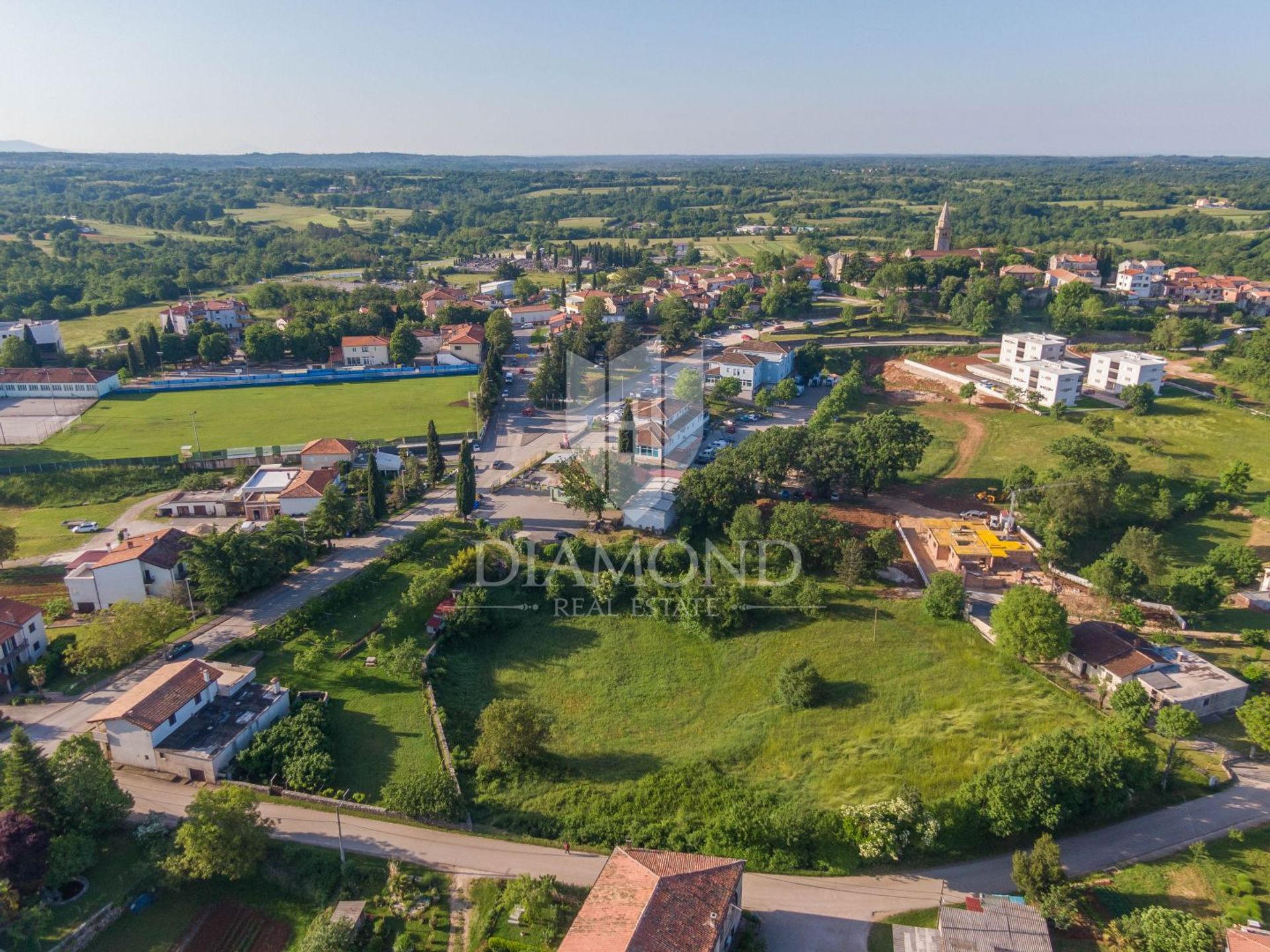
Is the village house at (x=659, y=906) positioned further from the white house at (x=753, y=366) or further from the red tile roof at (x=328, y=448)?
the white house at (x=753, y=366)

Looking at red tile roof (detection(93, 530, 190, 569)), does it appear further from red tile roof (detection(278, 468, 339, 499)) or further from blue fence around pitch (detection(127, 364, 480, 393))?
blue fence around pitch (detection(127, 364, 480, 393))

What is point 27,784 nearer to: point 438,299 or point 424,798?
point 424,798

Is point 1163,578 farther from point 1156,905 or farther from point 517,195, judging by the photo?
→ point 517,195

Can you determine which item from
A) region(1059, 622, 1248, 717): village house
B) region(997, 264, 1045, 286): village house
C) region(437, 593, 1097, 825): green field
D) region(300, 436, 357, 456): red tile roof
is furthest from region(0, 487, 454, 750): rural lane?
region(997, 264, 1045, 286): village house

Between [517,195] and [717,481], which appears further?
[517,195]

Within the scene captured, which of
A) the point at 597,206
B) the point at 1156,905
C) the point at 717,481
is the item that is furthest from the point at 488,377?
the point at 597,206

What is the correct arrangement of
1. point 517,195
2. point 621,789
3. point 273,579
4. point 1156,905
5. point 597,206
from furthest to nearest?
point 517,195
point 597,206
point 273,579
point 621,789
point 1156,905

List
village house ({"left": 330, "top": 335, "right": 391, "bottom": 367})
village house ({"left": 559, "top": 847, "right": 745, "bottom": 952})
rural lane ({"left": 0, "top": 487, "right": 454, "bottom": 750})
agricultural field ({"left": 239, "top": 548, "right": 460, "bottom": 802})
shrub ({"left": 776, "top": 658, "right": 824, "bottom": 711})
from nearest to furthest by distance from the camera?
village house ({"left": 559, "top": 847, "right": 745, "bottom": 952}), agricultural field ({"left": 239, "top": 548, "right": 460, "bottom": 802}), rural lane ({"left": 0, "top": 487, "right": 454, "bottom": 750}), shrub ({"left": 776, "top": 658, "right": 824, "bottom": 711}), village house ({"left": 330, "top": 335, "right": 391, "bottom": 367})
